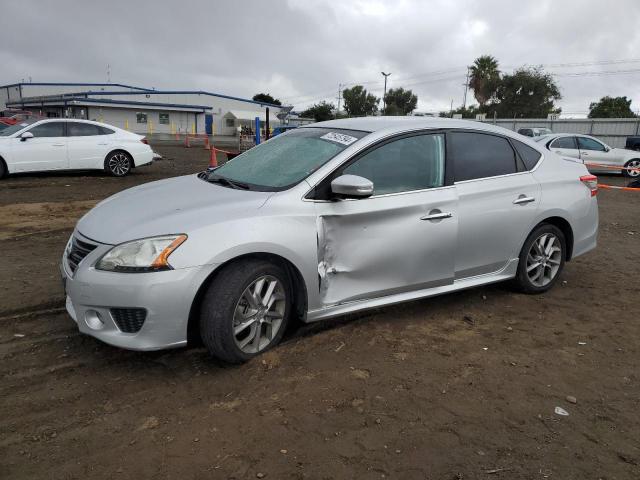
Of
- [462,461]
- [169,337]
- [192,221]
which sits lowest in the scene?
[462,461]

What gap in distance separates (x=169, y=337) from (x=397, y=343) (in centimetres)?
164

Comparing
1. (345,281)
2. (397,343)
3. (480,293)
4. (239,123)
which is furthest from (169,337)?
(239,123)

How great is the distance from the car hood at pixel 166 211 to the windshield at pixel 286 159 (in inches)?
8.7

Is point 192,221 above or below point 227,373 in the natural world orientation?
above

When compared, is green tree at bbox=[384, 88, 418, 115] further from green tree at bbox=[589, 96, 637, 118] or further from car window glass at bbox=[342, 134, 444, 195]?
car window glass at bbox=[342, 134, 444, 195]

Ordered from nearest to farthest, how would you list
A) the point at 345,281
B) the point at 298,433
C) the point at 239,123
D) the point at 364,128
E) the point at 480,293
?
the point at 298,433 → the point at 345,281 → the point at 364,128 → the point at 480,293 → the point at 239,123

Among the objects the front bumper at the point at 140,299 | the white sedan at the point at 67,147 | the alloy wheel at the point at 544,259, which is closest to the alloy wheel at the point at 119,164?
the white sedan at the point at 67,147

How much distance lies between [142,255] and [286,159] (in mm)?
1445

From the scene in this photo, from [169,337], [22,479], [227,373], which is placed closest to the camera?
[22,479]

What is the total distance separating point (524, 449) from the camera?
2.60 metres

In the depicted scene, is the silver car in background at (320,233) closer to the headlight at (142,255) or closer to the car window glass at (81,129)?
the headlight at (142,255)

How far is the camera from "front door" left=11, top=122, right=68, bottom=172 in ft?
37.4

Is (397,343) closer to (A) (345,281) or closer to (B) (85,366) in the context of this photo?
(A) (345,281)

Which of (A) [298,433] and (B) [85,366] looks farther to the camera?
(B) [85,366]
